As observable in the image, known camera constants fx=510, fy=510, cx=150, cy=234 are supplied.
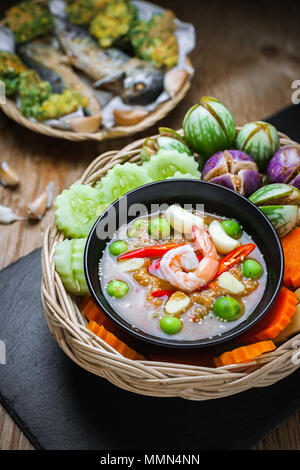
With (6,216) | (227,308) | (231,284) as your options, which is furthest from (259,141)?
(6,216)

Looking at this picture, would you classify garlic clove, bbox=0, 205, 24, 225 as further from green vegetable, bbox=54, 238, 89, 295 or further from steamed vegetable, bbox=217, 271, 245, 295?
steamed vegetable, bbox=217, 271, 245, 295

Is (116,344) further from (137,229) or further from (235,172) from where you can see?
(235,172)

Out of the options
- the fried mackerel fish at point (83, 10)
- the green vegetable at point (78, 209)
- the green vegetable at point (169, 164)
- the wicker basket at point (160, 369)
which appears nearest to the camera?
the wicker basket at point (160, 369)

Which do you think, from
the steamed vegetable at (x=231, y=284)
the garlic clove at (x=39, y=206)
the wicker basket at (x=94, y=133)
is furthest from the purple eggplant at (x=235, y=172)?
the garlic clove at (x=39, y=206)

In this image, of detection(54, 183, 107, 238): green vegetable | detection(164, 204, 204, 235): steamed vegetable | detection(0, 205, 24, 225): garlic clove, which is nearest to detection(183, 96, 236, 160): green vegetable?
detection(164, 204, 204, 235): steamed vegetable

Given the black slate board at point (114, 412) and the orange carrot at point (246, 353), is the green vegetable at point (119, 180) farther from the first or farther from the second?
the orange carrot at point (246, 353)

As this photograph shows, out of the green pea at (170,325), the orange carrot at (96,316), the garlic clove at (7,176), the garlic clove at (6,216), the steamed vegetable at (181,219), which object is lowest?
the garlic clove at (6,216)

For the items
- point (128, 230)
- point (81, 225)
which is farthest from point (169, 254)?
point (81, 225)
